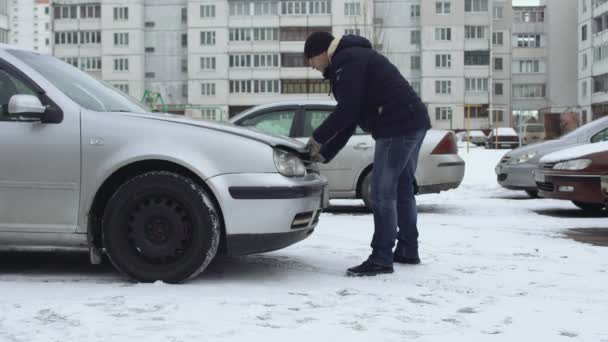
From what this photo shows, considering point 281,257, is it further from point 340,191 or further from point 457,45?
point 457,45

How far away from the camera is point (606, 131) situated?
37.3ft

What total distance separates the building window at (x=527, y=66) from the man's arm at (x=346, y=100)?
80.4 meters

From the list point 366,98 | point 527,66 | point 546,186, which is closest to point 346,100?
point 366,98

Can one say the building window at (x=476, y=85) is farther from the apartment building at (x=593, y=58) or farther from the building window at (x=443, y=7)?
the apartment building at (x=593, y=58)

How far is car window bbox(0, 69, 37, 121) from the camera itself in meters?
5.05

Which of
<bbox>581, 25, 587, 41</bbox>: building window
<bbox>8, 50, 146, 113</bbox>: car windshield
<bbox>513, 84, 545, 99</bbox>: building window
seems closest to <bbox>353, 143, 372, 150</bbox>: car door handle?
<bbox>8, 50, 146, 113</bbox>: car windshield

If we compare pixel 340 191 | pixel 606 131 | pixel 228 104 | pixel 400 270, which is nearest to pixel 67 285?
pixel 400 270

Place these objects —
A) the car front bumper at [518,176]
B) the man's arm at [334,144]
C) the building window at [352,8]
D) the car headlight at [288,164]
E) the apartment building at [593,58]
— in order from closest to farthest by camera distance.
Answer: the car headlight at [288,164] < the man's arm at [334,144] < the car front bumper at [518,176] < the apartment building at [593,58] < the building window at [352,8]

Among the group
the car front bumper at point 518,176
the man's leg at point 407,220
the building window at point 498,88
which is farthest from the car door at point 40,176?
Result: the building window at point 498,88

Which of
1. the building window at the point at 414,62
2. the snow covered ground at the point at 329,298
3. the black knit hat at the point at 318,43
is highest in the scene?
the building window at the point at 414,62

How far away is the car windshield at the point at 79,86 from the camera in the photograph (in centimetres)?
512

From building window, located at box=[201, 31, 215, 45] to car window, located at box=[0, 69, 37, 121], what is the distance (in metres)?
67.5

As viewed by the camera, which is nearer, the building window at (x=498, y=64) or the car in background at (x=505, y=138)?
the car in background at (x=505, y=138)

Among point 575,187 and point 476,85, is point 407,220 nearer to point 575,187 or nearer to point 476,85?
point 575,187
